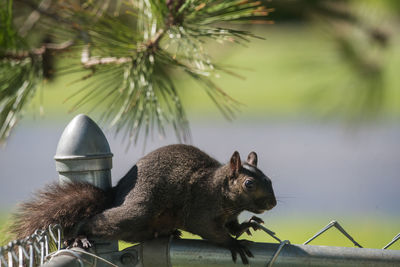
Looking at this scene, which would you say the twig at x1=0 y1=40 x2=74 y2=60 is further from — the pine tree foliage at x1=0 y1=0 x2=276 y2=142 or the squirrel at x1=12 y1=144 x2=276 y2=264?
the squirrel at x1=12 y1=144 x2=276 y2=264

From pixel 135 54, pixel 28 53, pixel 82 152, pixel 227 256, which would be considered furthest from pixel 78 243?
pixel 28 53

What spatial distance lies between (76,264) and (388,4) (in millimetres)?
2191

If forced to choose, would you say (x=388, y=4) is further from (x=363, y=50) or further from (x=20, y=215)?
(x=20, y=215)

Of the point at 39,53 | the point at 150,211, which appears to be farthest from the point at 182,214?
the point at 39,53

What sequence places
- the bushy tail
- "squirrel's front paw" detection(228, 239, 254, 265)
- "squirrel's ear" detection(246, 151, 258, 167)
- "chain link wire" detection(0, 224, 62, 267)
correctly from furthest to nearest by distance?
"squirrel's ear" detection(246, 151, 258, 167)
the bushy tail
"squirrel's front paw" detection(228, 239, 254, 265)
"chain link wire" detection(0, 224, 62, 267)

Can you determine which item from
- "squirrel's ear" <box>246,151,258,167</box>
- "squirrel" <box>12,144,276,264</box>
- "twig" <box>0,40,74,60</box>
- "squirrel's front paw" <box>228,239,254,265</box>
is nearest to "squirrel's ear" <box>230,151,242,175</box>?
"squirrel" <box>12,144,276,264</box>

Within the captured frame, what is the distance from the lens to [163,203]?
143 cm

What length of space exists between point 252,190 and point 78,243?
0.49m

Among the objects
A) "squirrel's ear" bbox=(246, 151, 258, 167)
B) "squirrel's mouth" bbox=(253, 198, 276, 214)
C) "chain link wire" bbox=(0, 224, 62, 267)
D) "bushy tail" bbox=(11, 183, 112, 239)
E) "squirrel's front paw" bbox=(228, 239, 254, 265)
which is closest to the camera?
"chain link wire" bbox=(0, 224, 62, 267)

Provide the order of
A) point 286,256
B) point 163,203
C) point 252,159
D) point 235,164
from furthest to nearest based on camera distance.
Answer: point 252,159 < point 235,164 < point 163,203 < point 286,256

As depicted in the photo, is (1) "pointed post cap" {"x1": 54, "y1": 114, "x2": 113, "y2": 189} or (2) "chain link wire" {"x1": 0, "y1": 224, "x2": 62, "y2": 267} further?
(1) "pointed post cap" {"x1": 54, "y1": 114, "x2": 113, "y2": 189}

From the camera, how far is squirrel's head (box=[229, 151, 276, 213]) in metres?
1.52

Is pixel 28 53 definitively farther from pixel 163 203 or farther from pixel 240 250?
pixel 240 250

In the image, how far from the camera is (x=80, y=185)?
1.29 meters
